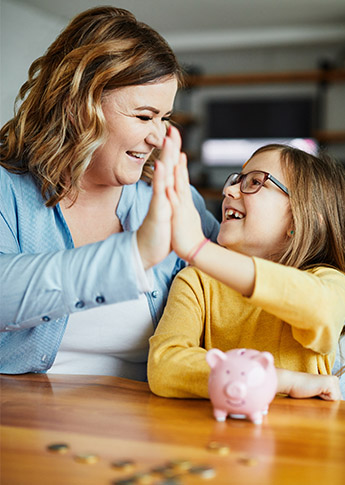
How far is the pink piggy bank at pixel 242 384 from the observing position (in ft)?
3.12

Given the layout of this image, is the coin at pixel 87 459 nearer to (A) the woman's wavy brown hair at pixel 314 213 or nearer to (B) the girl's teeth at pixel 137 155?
(A) the woman's wavy brown hair at pixel 314 213

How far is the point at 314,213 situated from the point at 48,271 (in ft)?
2.31

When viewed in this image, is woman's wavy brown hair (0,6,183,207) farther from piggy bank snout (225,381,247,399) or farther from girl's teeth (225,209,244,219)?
piggy bank snout (225,381,247,399)

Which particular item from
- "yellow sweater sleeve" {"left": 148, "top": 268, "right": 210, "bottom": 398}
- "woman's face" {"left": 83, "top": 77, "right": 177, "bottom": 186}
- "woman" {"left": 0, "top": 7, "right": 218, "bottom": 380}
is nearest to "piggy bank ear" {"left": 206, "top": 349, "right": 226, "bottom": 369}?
"yellow sweater sleeve" {"left": 148, "top": 268, "right": 210, "bottom": 398}

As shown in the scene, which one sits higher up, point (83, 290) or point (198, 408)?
point (83, 290)

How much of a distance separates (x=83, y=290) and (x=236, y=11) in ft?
21.5

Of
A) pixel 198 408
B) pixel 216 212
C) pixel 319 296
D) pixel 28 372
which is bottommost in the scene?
→ pixel 216 212

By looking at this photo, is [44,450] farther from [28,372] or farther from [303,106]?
[303,106]

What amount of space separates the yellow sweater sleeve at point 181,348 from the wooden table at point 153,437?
1.2 inches

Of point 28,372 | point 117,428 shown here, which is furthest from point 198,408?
point 28,372

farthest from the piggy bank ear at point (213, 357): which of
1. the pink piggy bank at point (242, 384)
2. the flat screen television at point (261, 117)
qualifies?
the flat screen television at point (261, 117)

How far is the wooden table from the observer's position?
2.43ft

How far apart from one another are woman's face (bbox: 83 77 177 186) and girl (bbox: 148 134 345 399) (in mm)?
257

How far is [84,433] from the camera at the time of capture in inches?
35.0
